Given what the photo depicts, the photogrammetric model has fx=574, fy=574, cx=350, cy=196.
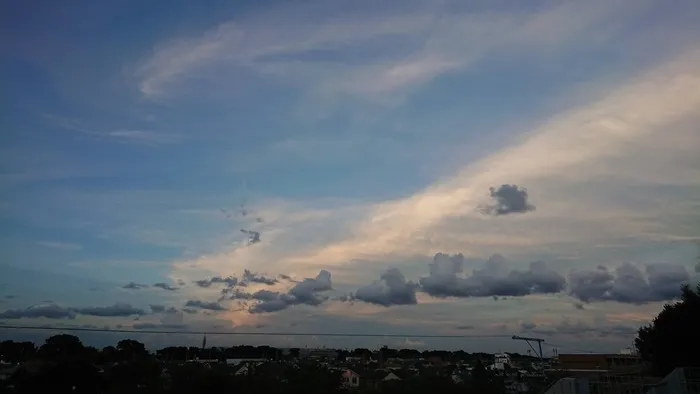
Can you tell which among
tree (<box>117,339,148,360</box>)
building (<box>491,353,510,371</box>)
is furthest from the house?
building (<box>491,353,510,371</box>)

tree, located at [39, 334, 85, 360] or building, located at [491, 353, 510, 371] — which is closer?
tree, located at [39, 334, 85, 360]

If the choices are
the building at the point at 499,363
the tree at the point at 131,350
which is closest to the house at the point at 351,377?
the tree at the point at 131,350

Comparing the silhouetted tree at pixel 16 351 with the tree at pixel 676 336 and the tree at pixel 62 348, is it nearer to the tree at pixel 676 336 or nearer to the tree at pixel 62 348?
the tree at pixel 62 348

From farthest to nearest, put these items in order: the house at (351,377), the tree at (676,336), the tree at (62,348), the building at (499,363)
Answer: the building at (499,363) → the house at (351,377) → the tree at (676,336) → the tree at (62,348)

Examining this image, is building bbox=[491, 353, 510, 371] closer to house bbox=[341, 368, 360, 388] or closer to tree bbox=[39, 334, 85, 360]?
house bbox=[341, 368, 360, 388]

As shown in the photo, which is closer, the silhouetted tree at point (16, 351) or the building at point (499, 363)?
the silhouetted tree at point (16, 351)

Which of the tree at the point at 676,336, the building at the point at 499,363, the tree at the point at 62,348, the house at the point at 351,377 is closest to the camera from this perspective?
the tree at the point at 62,348

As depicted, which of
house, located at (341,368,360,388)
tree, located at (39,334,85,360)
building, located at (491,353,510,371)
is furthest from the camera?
building, located at (491,353,510,371)

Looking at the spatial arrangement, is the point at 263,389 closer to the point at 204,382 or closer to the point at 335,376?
the point at 204,382

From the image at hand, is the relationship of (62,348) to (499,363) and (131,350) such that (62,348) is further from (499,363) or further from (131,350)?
(499,363)
